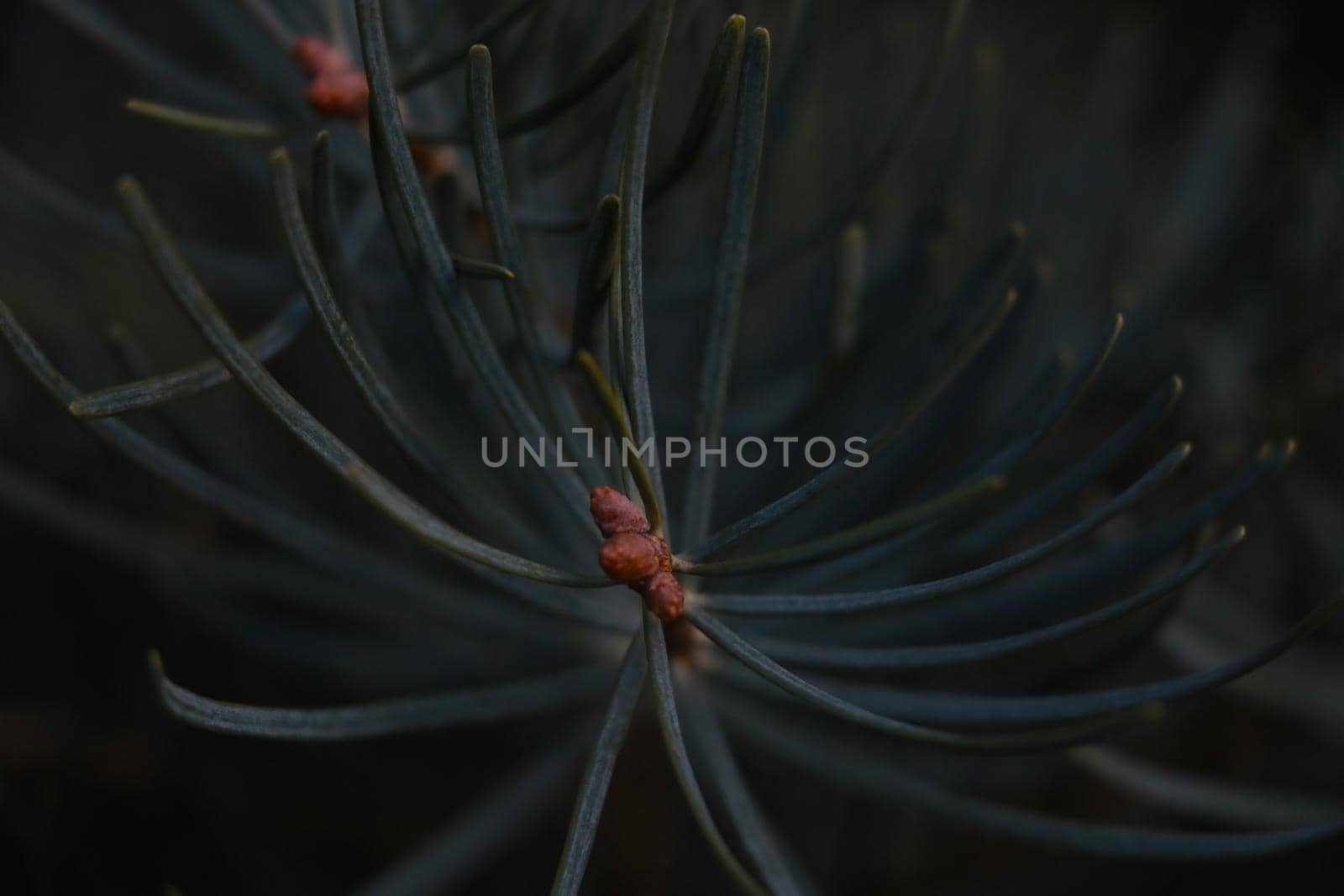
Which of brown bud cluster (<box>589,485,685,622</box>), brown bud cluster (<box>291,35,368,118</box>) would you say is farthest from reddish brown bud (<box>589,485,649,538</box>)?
brown bud cluster (<box>291,35,368,118</box>)

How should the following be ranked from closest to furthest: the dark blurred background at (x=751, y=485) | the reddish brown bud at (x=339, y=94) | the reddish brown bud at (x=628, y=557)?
1. the reddish brown bud at (x=628, y=557)
2. the reddish brown bud at (x=339, y=94)
3. the dark blurred background at (x=751, y=485)

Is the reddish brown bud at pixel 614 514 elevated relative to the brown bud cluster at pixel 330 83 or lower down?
lower down

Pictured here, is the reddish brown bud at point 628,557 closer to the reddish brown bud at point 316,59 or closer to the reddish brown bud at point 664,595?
the reddish brown bud at point 664,595

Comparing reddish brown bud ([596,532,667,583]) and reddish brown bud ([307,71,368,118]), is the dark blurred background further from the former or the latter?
reddish brown bud ([596,532,667,583])

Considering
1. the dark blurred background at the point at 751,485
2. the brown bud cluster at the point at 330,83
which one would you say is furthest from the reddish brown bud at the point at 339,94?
the dark blurred background at the point at 751,485

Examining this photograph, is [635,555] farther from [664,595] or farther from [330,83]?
[330,83]
